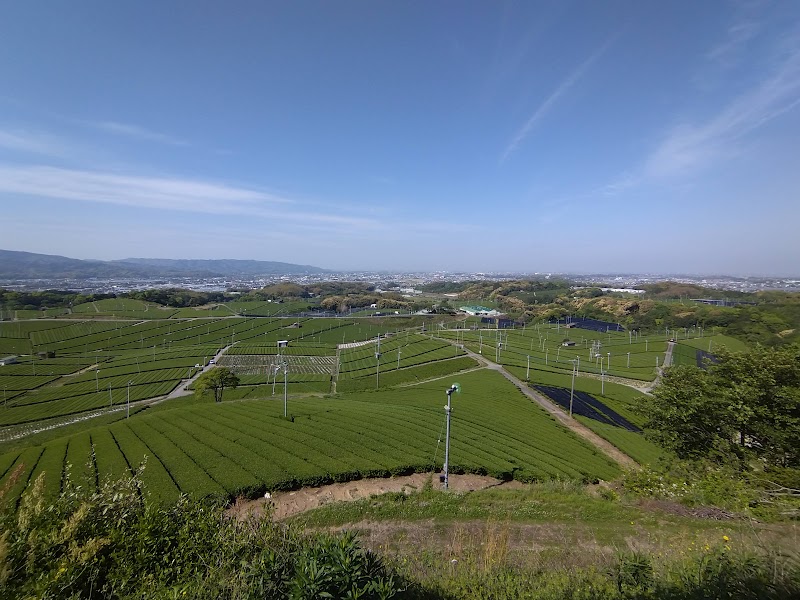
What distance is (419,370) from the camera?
53.2 meters

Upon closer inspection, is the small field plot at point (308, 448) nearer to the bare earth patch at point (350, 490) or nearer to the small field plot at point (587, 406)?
the bare earth patch at point (350, 490)

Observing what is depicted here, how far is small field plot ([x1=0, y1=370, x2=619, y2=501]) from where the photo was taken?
16719 millimetres

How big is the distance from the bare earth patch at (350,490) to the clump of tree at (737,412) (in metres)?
9.05

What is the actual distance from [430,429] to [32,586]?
21.1 metres

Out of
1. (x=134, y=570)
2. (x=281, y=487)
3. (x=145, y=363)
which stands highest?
(x=134, y=570)

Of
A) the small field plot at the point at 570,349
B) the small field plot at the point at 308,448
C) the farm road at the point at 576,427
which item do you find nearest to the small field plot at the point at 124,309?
the small field plot at the point at 570,349

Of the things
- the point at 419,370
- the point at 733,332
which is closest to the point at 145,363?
the point at 419,370

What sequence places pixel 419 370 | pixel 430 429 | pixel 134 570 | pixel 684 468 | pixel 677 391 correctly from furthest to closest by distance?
pixel 419 370 → pixel 430 429 → pixel 677 391 → pixel 684 468 → pixel 134 570

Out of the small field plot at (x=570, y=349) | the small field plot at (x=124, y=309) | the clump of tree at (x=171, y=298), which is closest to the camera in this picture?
the small field plot at (x=570, y=349)

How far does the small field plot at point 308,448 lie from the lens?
Answer: 54.9 feet

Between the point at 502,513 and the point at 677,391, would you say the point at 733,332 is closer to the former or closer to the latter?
the point at 677,391

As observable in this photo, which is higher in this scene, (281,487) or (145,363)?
(281,487)

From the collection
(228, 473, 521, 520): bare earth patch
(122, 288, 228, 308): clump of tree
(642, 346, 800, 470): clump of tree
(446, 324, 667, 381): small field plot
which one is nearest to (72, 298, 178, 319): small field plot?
(122, 288, 228, 308): clump of tree

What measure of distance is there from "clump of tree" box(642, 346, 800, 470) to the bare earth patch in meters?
9.05
